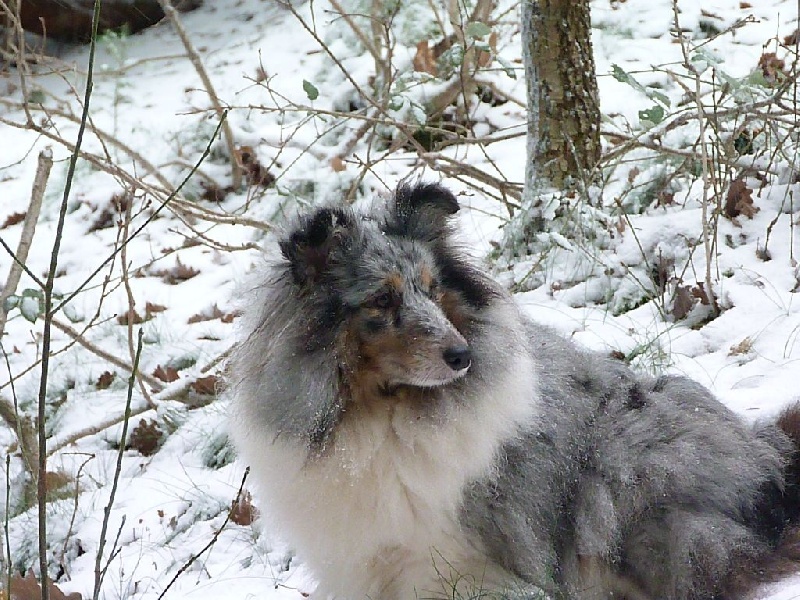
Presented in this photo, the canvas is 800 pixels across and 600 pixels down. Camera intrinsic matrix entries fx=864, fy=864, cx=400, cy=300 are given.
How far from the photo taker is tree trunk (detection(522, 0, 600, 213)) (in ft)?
17.7

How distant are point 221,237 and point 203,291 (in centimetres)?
91

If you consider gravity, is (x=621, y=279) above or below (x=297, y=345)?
below

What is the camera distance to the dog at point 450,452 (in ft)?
9.55

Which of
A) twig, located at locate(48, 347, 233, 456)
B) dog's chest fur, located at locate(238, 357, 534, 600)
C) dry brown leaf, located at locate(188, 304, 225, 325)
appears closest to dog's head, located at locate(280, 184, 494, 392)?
dog's chest fur, located at locate(238, 357, 534, 600)

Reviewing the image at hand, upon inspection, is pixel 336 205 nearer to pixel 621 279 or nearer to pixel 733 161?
pixel 621 279

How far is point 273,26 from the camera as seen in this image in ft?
35.4

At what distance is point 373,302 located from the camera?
2906 millimetres

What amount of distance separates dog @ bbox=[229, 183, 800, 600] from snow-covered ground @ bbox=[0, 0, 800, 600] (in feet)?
1.17

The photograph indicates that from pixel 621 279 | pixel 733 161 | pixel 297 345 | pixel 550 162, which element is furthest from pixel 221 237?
pixel 297 345

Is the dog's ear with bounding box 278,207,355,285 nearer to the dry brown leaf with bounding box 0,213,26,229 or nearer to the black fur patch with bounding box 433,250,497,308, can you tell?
the black fur patch with bounding box 433,250,497,308

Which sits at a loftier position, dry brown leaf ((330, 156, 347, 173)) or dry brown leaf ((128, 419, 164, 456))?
dry brown leaf ((330, 156, 347, 173))

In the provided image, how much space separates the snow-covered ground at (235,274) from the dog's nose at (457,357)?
27.6 inches

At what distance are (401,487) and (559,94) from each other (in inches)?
133

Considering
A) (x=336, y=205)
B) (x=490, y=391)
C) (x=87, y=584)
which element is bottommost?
(x=87, y=584)
